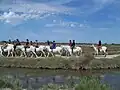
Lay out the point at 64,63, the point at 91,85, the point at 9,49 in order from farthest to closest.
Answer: the point at 9,49 < the point at 64,63 < the point at 91,85

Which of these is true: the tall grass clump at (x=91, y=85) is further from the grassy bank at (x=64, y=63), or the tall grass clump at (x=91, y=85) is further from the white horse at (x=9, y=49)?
the white horse at (x=9, y=49)

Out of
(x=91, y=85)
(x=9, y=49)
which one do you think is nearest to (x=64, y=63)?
(x=9, y=49)

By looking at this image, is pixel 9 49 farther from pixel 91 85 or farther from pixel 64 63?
pixel 91 85

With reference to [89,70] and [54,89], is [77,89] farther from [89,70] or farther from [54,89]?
[89,70]

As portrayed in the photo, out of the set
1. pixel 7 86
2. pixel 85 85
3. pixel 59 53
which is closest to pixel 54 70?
pixel 59 53

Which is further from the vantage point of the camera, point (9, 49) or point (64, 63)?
point (9, 49)

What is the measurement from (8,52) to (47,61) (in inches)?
314

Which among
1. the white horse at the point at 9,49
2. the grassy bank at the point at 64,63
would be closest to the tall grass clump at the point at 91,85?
the grassy bank at the point at 64,63

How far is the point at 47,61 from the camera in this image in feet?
136

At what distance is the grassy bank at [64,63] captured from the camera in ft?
134

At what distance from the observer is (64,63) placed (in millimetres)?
40969

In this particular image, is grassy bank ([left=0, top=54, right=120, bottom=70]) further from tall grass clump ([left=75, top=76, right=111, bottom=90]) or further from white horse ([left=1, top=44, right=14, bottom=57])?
tall grass clump ([left=75, top=76, right=111, bottom=90])

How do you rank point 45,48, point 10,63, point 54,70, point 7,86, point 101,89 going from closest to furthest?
1. point 101,89
2. point 7,86
3. point 54,70
4. point 10,63
5. point 45,48

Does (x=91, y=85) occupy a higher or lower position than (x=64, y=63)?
higher
